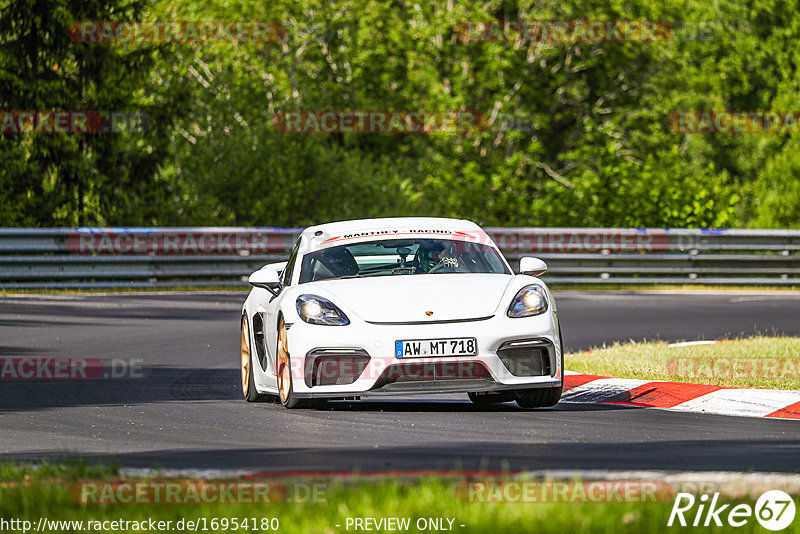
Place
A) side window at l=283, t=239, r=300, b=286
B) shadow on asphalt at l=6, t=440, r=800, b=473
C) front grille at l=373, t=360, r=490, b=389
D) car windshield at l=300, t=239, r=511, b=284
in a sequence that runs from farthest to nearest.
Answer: side window at l=283, t=239, r=300, b=286, car windshield at l=300, t=239, r=511, b=284, front grille at l=373, t=360, r=490, b=389, shadow on asphalt at l=6, t=440, r=800, b=473

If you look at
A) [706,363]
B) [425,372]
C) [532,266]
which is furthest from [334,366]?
[706,363]

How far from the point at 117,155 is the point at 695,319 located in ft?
52.8

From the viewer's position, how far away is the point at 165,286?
81.7 ft

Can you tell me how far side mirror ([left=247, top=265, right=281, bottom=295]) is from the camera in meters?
10.5

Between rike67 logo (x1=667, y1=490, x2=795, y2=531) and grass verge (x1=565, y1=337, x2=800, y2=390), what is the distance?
5.60m

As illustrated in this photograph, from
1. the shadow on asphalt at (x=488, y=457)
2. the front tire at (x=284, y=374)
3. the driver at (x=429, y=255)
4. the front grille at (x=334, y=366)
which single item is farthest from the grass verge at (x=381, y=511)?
the driver at (x=429, y=255)

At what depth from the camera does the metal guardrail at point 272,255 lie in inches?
952

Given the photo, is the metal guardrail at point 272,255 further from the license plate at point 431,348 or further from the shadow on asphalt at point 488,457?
the shadow on asphalt at point 488,457

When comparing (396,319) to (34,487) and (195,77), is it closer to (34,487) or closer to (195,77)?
(34,487)

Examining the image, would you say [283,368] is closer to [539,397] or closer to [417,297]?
[417,297]

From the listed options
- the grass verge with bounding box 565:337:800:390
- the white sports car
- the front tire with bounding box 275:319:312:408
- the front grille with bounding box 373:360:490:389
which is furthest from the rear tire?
the grass verge with bounding box 565:337:800:390

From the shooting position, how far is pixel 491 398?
10750mm

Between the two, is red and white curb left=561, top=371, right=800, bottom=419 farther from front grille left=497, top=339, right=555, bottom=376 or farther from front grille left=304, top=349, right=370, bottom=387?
front grille left=304, top=349, right=370, bottom=387

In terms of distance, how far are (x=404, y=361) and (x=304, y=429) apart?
0.92m
